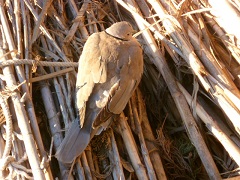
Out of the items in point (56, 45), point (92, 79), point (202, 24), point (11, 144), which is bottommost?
point (11, 144)

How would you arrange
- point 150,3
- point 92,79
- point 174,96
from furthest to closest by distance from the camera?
point 150,3 → point 174,96 → point 92,79

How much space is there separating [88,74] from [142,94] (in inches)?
16.7

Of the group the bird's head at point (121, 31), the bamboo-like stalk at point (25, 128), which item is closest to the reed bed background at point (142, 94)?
the bamboo-like stalk at point (25, 128)

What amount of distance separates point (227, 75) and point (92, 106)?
22.7 inches

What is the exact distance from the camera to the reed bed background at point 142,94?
5.35ft

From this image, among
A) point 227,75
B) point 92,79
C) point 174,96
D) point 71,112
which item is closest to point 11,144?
point 71,112

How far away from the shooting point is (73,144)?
162cm

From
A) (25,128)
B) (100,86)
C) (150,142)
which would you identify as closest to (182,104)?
(150,142)

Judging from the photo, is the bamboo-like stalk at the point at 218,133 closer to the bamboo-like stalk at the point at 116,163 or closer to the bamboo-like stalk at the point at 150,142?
the bamboo-like stalk at the point at 150,142

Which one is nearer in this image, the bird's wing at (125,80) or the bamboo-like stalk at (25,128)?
the bamboo-like stalk at (25,128)

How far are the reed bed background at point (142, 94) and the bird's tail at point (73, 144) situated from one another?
0.05 metres

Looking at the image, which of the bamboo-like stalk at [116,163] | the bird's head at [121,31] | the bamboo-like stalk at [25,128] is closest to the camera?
the bamboo-like stalk at [25,128]

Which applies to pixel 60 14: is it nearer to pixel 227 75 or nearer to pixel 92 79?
pixel 92 79

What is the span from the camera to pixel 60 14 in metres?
2.10
